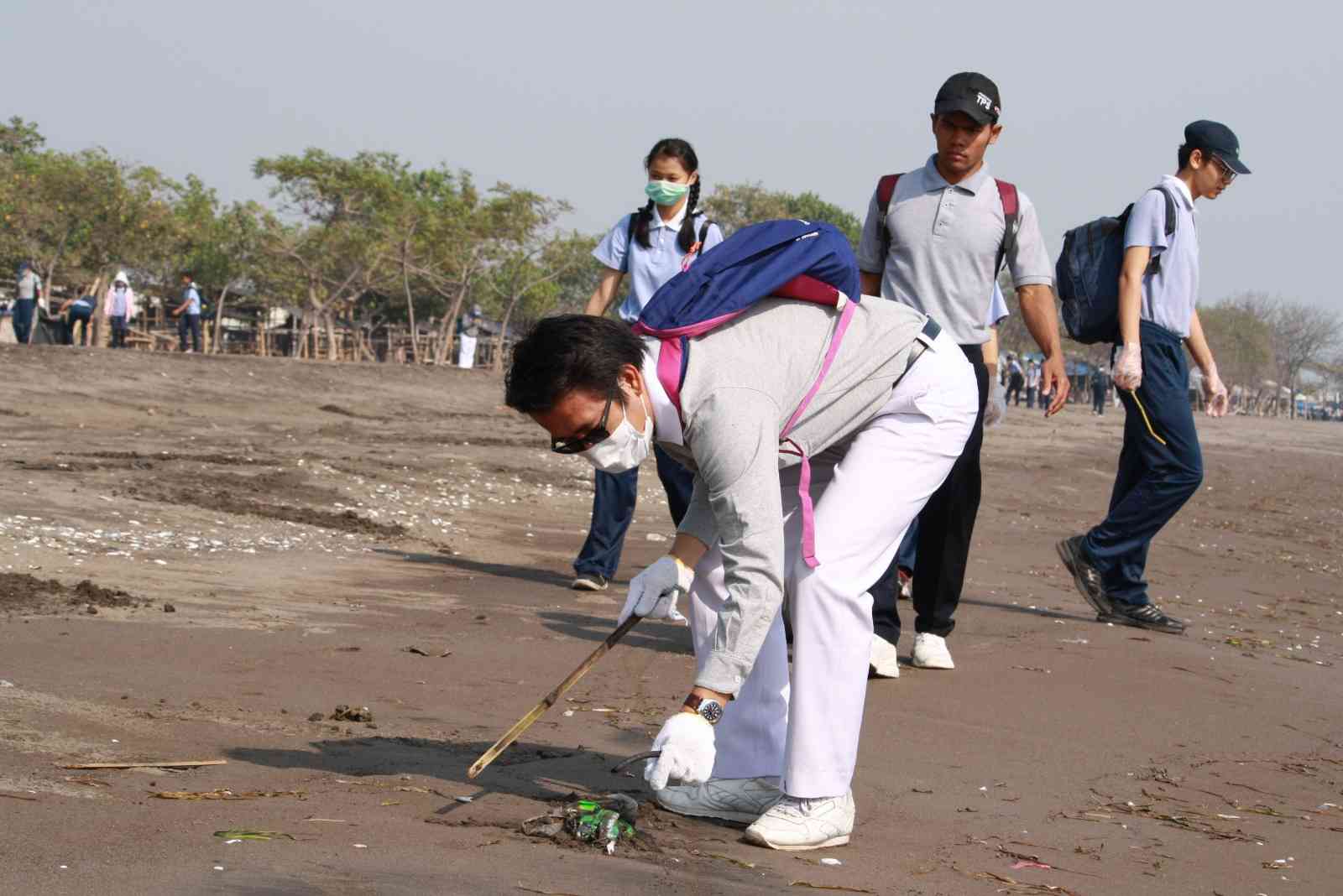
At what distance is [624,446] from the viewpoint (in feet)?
9.98

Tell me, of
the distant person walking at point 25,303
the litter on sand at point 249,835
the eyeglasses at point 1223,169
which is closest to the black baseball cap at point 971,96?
the eyeglasses at point 1223,169

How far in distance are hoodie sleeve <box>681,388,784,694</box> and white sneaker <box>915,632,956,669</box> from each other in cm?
232

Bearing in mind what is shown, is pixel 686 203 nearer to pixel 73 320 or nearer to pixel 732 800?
pixel 732 800

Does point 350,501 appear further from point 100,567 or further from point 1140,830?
point 1140,830

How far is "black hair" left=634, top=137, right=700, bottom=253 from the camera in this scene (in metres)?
6.38

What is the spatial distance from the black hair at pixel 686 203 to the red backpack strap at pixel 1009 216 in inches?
57.6

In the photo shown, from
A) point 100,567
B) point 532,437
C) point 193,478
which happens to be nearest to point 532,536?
point 193,478

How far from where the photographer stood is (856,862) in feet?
10.4

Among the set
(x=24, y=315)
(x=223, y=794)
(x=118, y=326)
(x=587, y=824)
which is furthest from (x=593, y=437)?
(x=118, y=326)

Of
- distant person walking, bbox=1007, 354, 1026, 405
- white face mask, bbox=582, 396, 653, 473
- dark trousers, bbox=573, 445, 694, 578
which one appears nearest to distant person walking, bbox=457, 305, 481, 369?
distant person walking, bbox=1007, 354, 1026, 405

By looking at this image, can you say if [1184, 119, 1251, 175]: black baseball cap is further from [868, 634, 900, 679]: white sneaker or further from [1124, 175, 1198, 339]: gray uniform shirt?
[868, 634, 900, 679]: white sneaker

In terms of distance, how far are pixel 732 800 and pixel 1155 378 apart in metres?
3.56

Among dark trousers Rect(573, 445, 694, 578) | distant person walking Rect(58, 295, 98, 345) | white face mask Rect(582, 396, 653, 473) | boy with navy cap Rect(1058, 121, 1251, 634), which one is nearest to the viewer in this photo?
white face mask Rect(582, 396, 653, 473)

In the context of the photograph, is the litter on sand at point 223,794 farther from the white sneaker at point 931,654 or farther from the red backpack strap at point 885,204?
the red backpack strap at point 885,204
